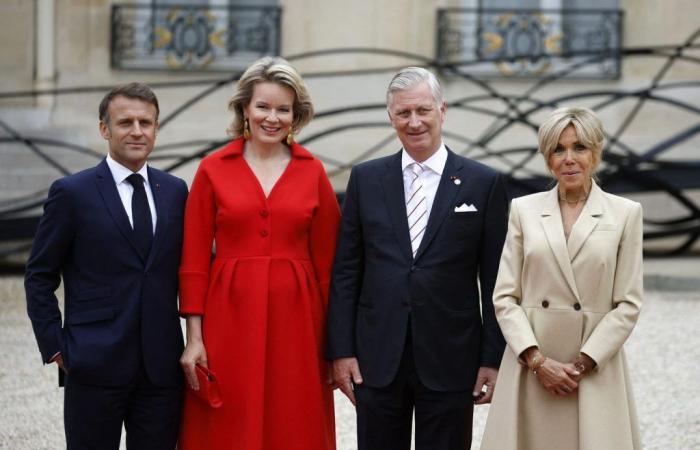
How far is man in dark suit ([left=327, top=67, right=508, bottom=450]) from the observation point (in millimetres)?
3520

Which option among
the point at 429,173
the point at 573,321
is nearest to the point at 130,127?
the point at 429,173

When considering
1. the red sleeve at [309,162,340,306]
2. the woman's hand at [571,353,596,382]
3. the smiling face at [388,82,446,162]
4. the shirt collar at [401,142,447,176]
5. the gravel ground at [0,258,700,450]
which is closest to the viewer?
the woman's hand at [571,353,596,382]

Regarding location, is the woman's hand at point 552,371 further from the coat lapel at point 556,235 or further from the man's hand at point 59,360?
the man's hand at point 59,360

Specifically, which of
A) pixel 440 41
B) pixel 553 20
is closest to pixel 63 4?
pixel 440 41

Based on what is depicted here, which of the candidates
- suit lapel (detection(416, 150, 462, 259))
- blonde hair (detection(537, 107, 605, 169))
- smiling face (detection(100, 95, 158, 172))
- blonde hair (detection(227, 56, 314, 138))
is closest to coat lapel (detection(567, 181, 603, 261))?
blonde hair (detection(537, 107, 605, 169))

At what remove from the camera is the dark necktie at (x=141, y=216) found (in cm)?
358

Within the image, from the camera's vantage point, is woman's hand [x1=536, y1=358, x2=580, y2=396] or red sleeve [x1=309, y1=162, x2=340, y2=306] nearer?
woman's hand [x1=536, y1=358, x2=580, y2=396]

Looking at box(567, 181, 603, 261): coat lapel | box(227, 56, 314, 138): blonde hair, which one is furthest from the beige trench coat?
box(227, 56, 314, 138): blonde hair

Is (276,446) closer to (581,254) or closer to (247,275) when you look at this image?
(247,275)

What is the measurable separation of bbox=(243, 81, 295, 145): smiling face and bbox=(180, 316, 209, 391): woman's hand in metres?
0.63

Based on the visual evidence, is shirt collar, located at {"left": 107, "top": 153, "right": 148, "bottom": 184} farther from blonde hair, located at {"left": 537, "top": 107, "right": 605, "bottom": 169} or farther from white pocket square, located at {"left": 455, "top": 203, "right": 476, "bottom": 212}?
blonde hair, located at {"left": 537, "top": 107, "right": 605, "bottom": 169}

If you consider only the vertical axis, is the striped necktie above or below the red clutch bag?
above

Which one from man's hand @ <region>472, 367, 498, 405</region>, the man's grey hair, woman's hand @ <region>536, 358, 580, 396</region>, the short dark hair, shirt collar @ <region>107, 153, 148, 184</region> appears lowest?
man's hand @ <region>472, 367, 498, 405</region>

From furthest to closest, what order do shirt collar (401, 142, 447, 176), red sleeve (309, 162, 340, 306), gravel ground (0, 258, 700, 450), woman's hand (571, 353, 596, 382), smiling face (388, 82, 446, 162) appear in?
gravel ground (0, 258, 700, 450) < red sleeve (309, 162, 340, 306) < shirt collar (401, 142, 447, 176) < smiling face (388, 82, 446, 162) < woman's hand (571, 353, 596, 382)
